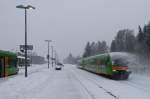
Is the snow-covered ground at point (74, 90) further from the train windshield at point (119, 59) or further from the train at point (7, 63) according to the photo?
the train at point (7, 63)

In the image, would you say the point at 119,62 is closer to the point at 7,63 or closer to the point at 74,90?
the point at 74,90

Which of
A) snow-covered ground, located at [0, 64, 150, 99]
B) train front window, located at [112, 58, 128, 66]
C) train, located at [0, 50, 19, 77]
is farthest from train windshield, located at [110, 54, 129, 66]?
train, located at [0, 50, 19, 77]

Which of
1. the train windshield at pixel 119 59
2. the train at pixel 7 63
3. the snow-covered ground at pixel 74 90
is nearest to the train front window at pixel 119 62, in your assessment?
the train windshield at pixel 119 59

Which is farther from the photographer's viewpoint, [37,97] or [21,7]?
[21,7]

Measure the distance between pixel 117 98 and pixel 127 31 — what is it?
114m

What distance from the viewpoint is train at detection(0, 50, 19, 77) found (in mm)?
43594

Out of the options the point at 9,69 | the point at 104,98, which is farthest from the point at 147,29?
the point at 104,98

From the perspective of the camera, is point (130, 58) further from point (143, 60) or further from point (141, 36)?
point (141, 36)

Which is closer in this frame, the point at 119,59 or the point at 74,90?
the point at 74,90

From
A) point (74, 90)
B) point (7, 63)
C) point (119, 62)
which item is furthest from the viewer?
point (7, 63)

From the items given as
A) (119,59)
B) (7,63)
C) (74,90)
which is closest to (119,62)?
(119,59)

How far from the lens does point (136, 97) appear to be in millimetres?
17844

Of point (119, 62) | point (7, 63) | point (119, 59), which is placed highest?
point (119, 59)

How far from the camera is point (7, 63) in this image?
46.2 meters
